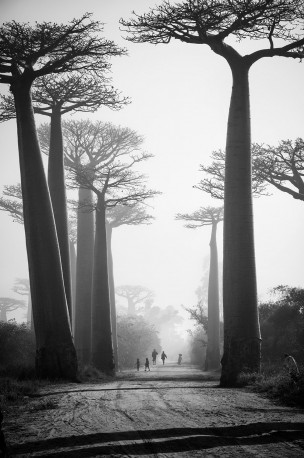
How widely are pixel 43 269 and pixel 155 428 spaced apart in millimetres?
5825

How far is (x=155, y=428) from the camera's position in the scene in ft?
11.6

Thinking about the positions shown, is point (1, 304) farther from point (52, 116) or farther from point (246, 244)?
point (246, 244)

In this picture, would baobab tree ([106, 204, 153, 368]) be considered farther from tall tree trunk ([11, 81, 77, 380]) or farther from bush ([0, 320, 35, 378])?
tall tree trunk ([11, 81, 77, 380])

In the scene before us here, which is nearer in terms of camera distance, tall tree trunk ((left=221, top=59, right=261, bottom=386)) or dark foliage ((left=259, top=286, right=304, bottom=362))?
tall tree trunk ((left=221, top=59, right=261, bottom=386))

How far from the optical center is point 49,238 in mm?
8891

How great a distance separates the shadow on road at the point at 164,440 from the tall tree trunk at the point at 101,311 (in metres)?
10.2

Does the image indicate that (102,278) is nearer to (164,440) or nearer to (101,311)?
(101,311)

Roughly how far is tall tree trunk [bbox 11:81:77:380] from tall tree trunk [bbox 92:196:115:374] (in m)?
4.75

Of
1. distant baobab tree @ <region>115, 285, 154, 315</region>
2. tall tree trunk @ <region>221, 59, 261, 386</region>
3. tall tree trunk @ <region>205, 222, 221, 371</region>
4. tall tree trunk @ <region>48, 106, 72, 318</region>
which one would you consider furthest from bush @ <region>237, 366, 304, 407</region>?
distant baobab tree @ <region>115, 285, 154, 315</region>

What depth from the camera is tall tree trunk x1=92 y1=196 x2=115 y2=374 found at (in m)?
13.2

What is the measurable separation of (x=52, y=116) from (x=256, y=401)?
10541 millimetres

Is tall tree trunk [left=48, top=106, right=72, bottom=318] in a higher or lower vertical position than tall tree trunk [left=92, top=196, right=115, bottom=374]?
higher

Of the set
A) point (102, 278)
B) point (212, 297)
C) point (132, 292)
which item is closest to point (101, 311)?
point (102, 278)

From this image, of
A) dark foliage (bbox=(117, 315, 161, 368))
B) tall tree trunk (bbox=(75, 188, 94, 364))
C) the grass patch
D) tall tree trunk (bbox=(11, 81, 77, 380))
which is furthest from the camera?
dark foliage (bbox=(117, 315, 161, 368))
